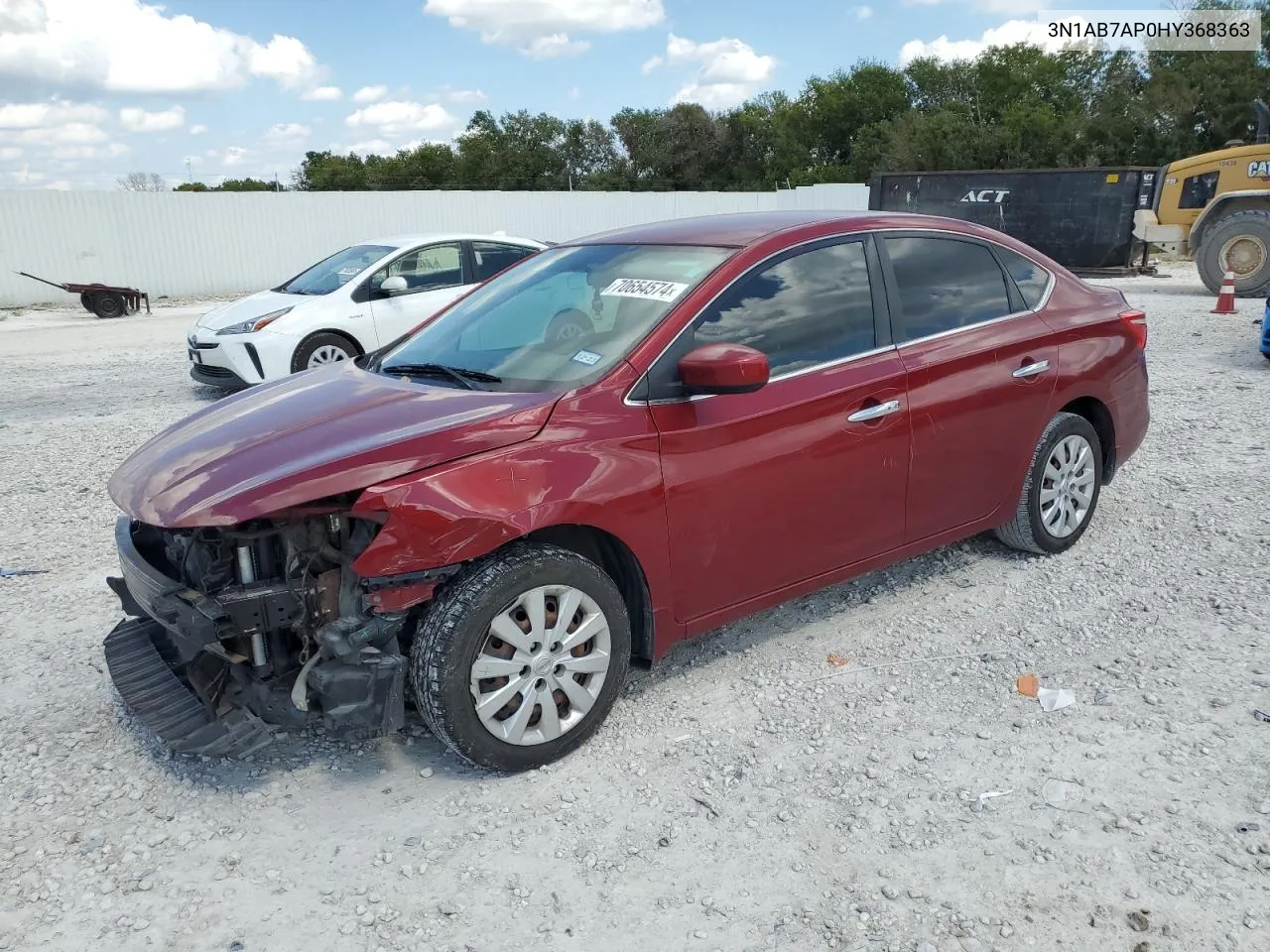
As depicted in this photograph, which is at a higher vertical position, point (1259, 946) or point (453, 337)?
point (453, 337)

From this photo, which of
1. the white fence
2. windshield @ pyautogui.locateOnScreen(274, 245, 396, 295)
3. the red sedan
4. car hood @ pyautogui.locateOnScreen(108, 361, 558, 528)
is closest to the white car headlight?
windshield @ pyautogui.locateOnScreen(274, 245, 396, 295)

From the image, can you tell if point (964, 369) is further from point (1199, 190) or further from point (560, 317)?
point (1199, 190)

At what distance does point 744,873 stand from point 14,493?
5.79m

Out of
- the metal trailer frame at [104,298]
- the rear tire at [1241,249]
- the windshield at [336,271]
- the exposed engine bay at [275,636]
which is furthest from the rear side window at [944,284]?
the metal trailer frame at [104,298]

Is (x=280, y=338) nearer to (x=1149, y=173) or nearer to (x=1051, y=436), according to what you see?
(x=1051, y=436)

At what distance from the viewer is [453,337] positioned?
4078mm

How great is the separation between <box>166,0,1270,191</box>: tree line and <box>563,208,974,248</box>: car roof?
3751cm

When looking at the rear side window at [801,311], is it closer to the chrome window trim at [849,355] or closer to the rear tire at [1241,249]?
the chrome window trim at [849,355]

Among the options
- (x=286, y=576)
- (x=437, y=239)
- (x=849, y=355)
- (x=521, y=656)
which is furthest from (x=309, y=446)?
(x=437, y=239)

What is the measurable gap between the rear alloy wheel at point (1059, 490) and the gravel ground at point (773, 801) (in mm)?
176

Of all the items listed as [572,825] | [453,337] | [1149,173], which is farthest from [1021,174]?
[572,825]

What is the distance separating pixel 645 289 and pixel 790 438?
0.77m

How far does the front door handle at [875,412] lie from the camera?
3.80 meters

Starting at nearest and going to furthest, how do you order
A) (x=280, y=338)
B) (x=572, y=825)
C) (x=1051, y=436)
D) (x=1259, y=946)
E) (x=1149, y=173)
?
(x=1259, y=946) < (x=572, y=825) < (x=1051, y=436) < (x=280, y=338) < (x=1149, y=173)
